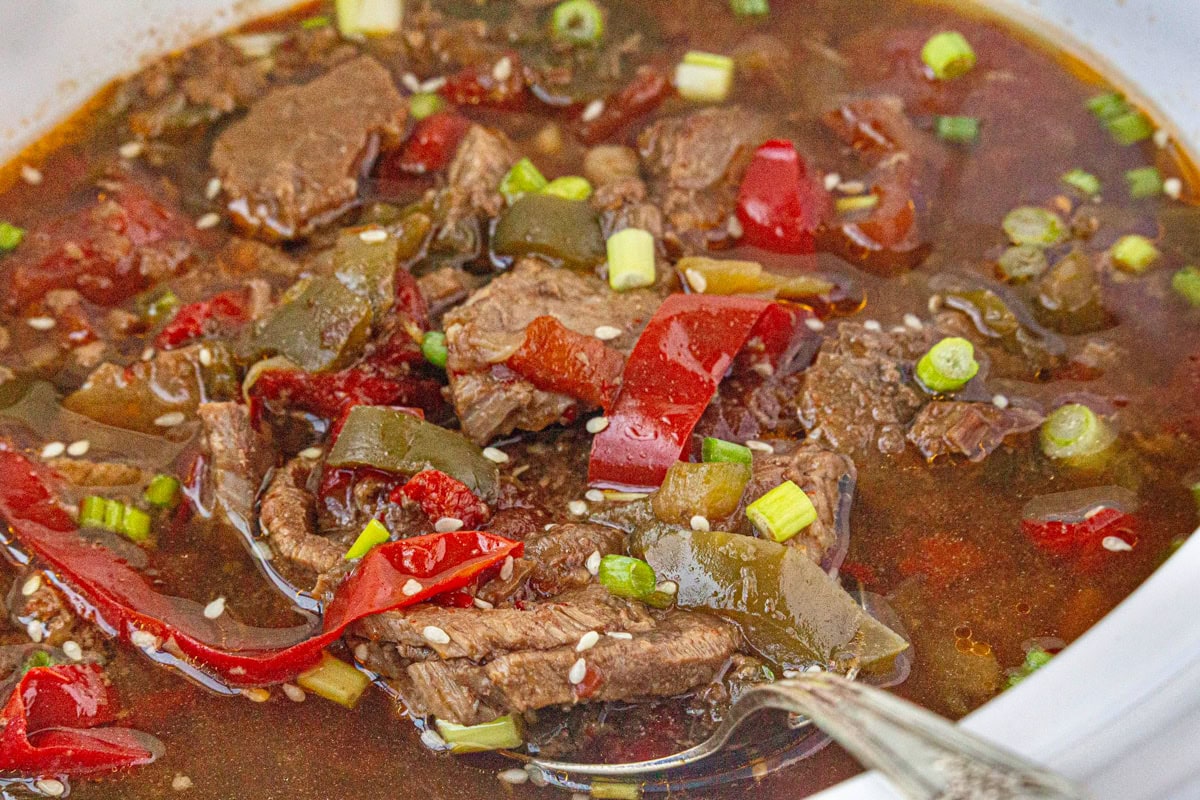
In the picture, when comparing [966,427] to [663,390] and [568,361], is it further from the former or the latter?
[568,361]

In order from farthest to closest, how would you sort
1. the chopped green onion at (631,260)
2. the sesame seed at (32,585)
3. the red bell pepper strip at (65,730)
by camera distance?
the chopped green onion at (631,260), the sesame seed at (32,585), the red bell pepper strip at (65,730)

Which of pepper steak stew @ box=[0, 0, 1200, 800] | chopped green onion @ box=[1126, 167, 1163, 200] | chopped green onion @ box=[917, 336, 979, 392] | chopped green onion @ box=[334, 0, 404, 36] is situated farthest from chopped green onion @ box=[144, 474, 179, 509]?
chopped green onion @ box=[1126, 167, 1163, 200]

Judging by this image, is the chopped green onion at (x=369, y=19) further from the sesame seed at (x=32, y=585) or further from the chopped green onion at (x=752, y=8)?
the sesame seed at (x=32, y=585)

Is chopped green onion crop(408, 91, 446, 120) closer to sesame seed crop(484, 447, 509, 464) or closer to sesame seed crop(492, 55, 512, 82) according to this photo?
sesame seed crop(492, 55, 512, 82)

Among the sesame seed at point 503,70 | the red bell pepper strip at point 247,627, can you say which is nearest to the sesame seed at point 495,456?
the red bell pepper strip at point 247,627

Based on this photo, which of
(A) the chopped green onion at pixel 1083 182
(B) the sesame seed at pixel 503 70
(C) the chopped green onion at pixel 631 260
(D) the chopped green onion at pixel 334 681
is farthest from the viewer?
(B) the sesame seed at pixel 503 70

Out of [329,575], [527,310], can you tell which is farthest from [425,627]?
[527,310]
